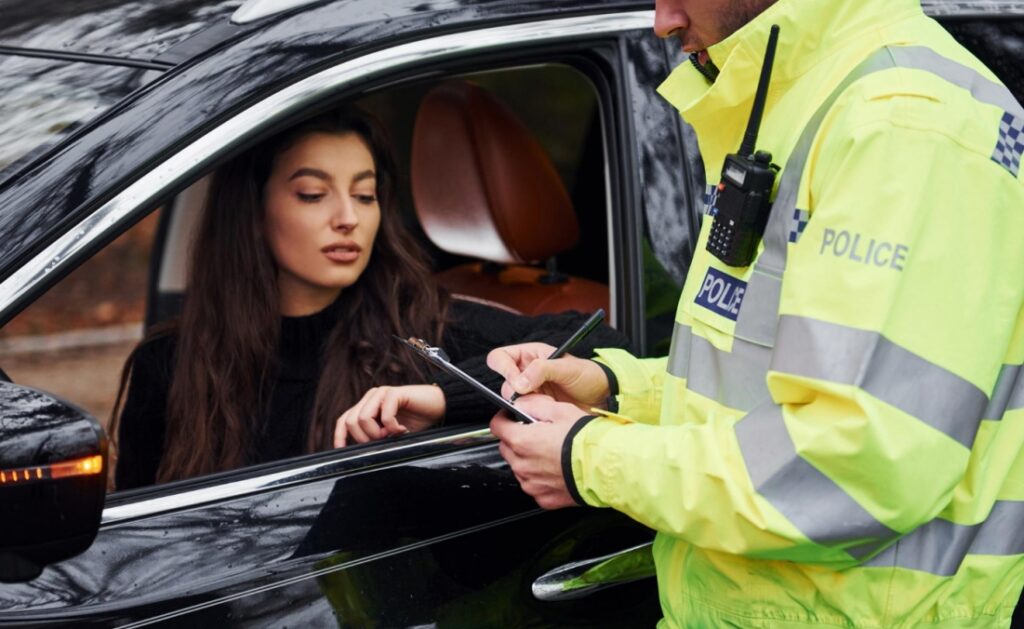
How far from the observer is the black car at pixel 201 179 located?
1.71m

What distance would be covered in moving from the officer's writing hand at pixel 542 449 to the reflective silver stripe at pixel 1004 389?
1.60ft

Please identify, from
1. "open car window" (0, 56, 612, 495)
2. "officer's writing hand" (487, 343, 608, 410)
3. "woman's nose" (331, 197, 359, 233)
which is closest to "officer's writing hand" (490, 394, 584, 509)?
"officer's writing hand" (487, 343, 608, 410)

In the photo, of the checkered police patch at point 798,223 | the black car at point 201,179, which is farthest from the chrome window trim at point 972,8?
the checkered police patch at point 798,223

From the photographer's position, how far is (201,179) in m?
2.02

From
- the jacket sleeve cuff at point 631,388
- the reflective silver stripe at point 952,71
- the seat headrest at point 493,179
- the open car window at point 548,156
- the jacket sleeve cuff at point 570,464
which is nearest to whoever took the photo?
the reflective silver stripe at point 952,71

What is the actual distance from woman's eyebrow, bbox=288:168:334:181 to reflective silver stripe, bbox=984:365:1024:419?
136cm

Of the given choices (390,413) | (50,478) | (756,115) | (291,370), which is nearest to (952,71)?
(756,115)

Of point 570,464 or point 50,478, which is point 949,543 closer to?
point 570,464

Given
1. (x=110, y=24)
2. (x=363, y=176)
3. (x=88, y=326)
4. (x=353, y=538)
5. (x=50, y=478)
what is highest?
(x=110, y=24)

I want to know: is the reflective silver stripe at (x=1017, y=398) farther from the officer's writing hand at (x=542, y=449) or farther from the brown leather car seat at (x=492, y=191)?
the brown leather car seat at (x=492, y=191)

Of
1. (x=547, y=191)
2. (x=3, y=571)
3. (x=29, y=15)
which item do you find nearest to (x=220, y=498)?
(x=3, y=571)

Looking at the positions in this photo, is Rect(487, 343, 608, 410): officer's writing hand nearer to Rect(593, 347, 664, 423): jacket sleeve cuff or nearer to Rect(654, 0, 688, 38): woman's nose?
A: Rect(593, 347, 664, 423): jacket sleeve cuff

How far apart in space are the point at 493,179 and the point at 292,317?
1.82 feet

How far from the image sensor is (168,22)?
6.64 ft
